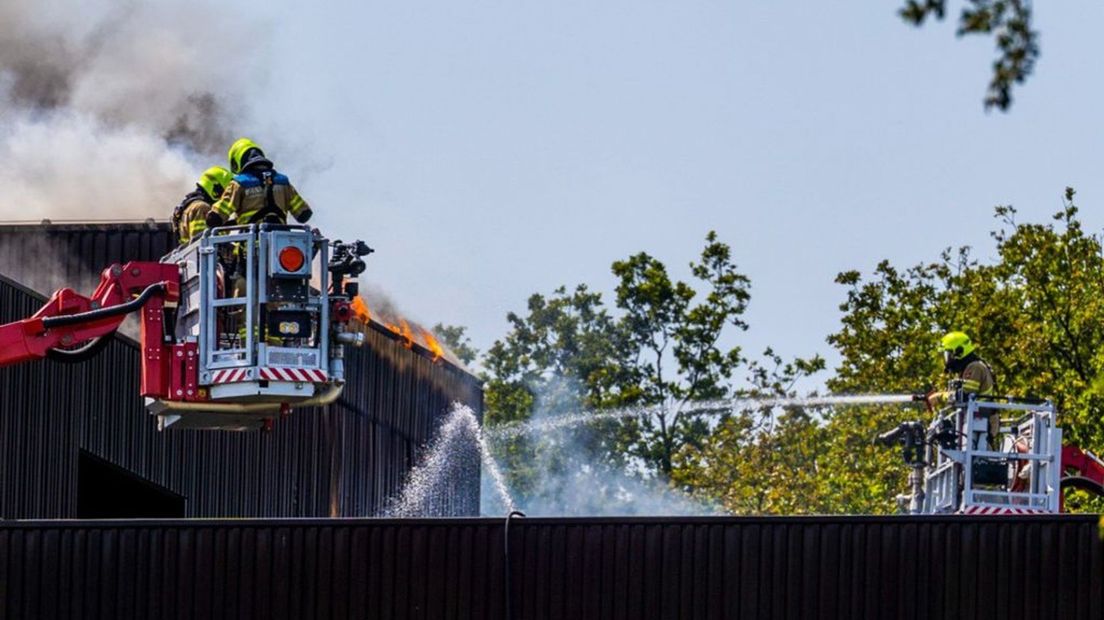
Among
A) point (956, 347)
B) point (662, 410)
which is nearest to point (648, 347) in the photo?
point (662, 410)

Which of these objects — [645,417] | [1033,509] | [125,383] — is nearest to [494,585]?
[1033,509]

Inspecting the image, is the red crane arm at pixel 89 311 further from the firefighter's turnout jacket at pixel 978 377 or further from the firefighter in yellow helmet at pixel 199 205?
the firefighter's turnout jacket at pixel 978 377

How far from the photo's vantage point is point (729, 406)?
2292 inches

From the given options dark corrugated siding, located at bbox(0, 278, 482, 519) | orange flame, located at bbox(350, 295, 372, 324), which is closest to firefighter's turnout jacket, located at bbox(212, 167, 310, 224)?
dark corrugated siding, located at bbox(0, 278, 482, 519)

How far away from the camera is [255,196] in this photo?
21078 mm

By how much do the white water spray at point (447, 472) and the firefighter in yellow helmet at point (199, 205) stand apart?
14573 mm

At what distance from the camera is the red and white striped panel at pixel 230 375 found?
19984mm

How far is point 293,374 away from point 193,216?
2.39 metres

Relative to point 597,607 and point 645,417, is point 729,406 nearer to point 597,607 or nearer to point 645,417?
point 645,417

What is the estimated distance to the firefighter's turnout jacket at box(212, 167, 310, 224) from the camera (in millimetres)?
21000

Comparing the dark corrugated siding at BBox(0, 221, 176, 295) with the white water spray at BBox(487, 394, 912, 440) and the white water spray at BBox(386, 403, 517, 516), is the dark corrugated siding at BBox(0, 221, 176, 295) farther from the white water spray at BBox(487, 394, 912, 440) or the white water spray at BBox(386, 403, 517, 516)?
the white water spray at BBox(487, 394, 912, 440)

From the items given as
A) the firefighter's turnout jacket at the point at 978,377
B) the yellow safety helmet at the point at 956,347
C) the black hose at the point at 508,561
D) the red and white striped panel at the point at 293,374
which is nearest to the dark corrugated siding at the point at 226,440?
the black hose at the point at 508,561

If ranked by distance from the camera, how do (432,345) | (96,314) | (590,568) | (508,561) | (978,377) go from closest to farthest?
(96,314)
(508,561)
(590,568)
(978,377)
(432,345)

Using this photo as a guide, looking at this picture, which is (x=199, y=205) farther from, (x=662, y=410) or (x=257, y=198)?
(x=662, y=410)
